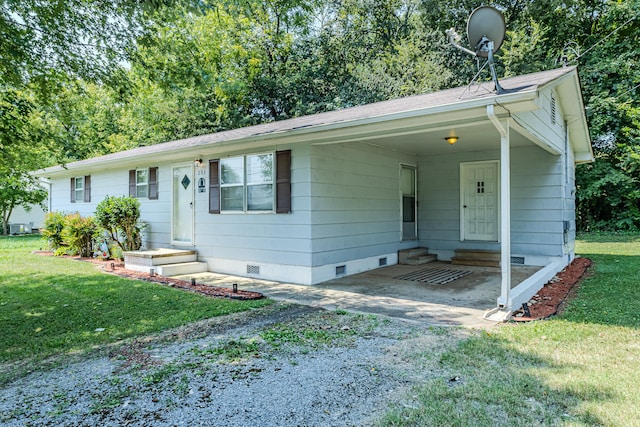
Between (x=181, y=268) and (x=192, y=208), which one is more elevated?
(x=192, y=208)

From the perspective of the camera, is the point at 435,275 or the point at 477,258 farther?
the point at 477,258

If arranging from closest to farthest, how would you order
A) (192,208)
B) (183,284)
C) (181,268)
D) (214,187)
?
(183,284) → (181,268) → (214,187) → (192,208)

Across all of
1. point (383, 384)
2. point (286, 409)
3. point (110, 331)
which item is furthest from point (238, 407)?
point (110, 331)

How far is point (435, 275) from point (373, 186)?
81.6 inches

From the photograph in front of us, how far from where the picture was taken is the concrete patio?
15.1 feet

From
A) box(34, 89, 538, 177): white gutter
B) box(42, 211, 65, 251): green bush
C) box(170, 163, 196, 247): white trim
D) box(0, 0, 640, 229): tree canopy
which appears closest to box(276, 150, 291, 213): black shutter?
box(34, 89, 538, 177): white gutter

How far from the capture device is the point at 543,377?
2822mm

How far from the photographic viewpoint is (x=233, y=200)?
294 inches

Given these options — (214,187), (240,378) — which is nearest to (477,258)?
(214,187)

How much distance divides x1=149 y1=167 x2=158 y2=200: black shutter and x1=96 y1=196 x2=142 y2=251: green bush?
361mm

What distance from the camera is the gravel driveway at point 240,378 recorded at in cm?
237

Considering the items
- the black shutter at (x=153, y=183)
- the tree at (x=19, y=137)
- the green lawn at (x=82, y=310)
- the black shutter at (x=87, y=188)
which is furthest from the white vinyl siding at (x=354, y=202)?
the black shutter at (x=87, y=188)

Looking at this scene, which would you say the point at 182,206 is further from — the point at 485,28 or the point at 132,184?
the point at 485,28

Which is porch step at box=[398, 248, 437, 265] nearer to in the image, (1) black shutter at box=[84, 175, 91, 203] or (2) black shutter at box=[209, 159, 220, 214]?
(2) black shutter at box=[209, 159, 220, 214]
